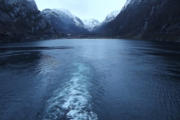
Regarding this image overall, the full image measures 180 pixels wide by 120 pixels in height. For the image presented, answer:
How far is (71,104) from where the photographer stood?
16.3 m

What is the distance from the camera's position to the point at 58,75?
2711cm

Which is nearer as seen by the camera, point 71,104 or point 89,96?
point 71,104

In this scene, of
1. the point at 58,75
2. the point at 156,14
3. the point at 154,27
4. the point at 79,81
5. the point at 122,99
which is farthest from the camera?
the point at 156,14

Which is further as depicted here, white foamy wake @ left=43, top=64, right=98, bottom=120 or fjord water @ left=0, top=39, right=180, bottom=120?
fjord water @ left=0, top=39, right=180, bottom=120

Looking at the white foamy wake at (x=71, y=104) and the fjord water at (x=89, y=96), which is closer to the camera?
the white foamy wake at (x=71, y=104)

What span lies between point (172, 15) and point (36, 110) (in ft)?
568

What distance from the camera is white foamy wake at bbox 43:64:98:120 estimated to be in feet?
45.8

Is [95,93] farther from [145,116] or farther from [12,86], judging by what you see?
[12,86]

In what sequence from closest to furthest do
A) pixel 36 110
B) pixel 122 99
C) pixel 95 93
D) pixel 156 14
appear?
pixel 36 110
pixel 122 99
pixel 95 93
pixel 156 14

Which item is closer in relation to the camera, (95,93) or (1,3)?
(95,93)

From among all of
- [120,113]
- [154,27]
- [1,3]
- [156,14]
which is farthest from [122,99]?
→ [1,3]

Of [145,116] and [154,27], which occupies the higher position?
[154,27]

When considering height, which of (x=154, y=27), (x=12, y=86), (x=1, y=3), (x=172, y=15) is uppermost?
(x=1, y=3)

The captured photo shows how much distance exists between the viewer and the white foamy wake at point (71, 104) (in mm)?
13947
